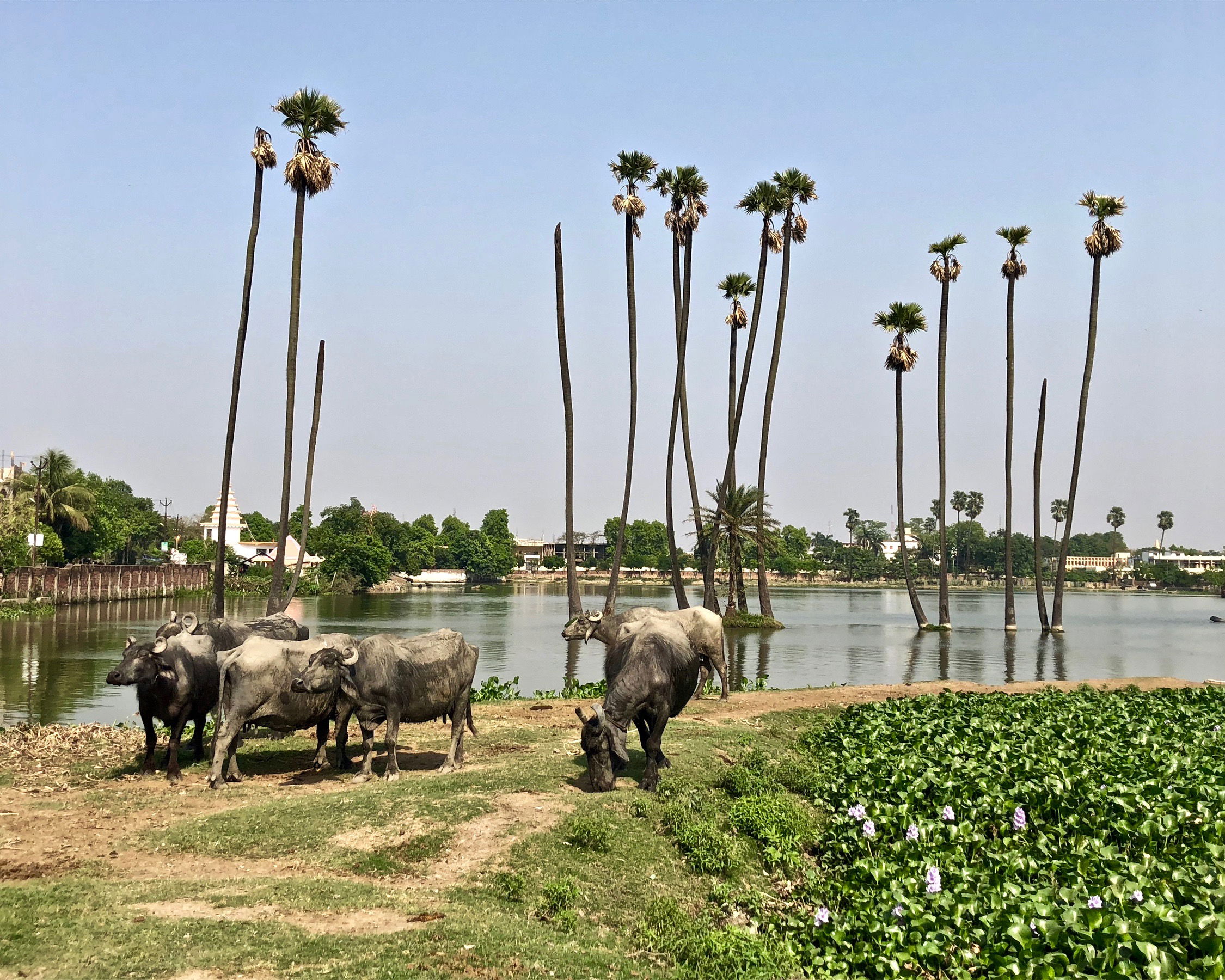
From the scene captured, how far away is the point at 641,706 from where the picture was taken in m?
14.4

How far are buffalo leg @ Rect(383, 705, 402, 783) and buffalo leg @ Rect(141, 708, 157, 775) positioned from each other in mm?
3606

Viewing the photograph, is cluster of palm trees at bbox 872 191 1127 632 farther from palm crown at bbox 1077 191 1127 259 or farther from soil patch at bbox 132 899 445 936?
soil patch at bbox 132 899 445 936

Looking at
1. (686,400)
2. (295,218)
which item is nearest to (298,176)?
(295,218)

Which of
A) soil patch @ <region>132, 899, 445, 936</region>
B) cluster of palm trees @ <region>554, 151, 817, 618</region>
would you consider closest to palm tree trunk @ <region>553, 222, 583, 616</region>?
cluster of palm trees @ <region>554, 151, 817, 618</region>

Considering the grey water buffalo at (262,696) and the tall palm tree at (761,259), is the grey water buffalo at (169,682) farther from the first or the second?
the tall palm tree at (761,259)

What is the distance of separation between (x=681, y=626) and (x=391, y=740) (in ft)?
16.4

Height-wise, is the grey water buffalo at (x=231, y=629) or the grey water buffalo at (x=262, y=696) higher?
the grey water buffalo at (x=231, y=629)

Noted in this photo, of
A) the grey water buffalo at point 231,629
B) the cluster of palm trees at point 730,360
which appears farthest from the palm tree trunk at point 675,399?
the grey water buffalo at point 231,629

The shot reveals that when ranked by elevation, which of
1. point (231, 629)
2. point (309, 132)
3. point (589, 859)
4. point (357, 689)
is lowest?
point (589, 859)

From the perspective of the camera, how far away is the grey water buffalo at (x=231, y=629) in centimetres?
1683

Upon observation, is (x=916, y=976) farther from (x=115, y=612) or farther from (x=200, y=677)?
(x=115, y=612)

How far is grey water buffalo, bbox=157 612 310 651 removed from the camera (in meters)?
16.8

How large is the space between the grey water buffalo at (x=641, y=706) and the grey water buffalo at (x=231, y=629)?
616cm

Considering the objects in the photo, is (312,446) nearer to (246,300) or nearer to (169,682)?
(246,300)
